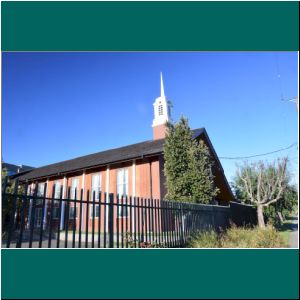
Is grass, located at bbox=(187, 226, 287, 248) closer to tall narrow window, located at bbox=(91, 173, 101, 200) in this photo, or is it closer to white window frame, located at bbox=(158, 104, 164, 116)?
tall narrow window, located at bbox=(91, 173, 101, 200)

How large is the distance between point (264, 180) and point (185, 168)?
33.0 ft

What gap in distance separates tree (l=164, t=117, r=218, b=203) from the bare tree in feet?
21.8

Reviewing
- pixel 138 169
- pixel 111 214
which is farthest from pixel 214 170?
pixel 111 214

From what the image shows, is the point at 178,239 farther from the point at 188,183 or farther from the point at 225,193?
the point at 225,193

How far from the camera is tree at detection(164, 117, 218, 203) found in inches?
528

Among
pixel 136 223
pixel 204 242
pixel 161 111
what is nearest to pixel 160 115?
pixel 161 111

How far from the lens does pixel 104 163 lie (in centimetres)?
1823

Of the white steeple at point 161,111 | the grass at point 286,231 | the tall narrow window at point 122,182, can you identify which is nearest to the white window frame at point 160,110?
the white steeple at point 161,111

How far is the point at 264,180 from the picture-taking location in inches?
848

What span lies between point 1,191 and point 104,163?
13559mm

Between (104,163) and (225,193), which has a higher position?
(104,163)

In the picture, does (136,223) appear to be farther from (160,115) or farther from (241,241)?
(160,115)

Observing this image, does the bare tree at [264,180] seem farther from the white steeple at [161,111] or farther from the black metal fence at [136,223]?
the black metal fence at [136,223]
